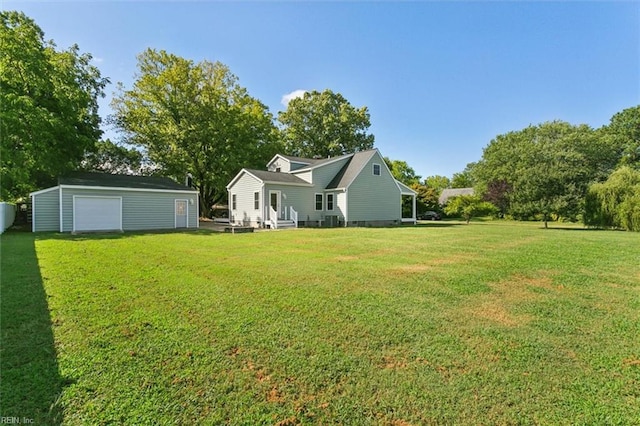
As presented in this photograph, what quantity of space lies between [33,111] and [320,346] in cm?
1949

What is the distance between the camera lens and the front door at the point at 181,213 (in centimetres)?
1909

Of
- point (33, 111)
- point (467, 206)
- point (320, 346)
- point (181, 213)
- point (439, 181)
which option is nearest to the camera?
point (320, 346)

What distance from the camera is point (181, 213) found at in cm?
1928

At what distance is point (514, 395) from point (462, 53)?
16.5 meters

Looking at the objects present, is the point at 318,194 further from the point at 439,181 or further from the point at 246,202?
the point at 439,181

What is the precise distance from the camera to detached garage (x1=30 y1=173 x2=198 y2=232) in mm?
15500

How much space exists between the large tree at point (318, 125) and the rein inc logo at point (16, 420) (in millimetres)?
36791

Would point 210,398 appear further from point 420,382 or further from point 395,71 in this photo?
point 395,71

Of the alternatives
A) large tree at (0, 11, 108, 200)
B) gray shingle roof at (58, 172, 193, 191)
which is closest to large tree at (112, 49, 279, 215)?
gray shingle roof at (58, 172, 193, 191)

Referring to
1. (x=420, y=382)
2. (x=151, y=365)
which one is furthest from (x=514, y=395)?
(x=151, y=365)

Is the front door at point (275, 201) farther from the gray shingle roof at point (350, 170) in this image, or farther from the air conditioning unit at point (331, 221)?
the gray shingle roof at point (350, 170)

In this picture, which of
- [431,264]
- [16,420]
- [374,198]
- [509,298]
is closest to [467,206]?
[374,198]

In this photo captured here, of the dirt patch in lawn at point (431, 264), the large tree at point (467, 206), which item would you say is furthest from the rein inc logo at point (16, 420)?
the large tree at point (467, 206)

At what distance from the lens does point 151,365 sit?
2.96 metres
